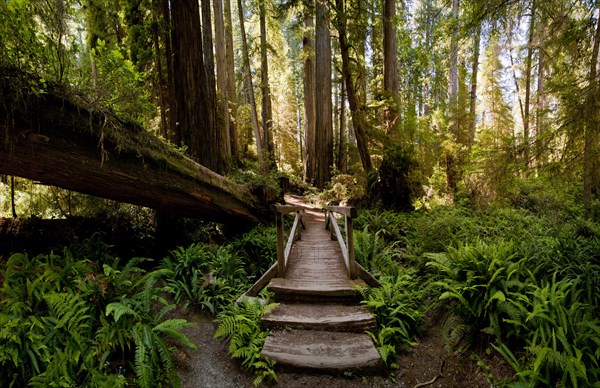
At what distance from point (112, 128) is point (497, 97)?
2459 centimetres

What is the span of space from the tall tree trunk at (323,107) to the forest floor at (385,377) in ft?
40.8

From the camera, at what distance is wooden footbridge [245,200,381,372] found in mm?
3484

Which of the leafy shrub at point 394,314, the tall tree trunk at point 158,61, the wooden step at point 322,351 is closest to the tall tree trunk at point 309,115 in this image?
the tall tree trunk at point 158,61

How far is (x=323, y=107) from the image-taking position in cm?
1546

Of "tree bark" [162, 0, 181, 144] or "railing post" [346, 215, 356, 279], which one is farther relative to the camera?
"tree bark" [162, 0, 181, 144]

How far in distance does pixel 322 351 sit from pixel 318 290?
3.51 ft

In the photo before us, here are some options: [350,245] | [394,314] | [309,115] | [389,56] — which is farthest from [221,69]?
[394,314]

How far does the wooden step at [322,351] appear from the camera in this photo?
340 centimetres

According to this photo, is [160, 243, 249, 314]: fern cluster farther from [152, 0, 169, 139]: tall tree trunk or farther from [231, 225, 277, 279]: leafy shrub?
[152, 0, 169, 139]: tall tree trunk

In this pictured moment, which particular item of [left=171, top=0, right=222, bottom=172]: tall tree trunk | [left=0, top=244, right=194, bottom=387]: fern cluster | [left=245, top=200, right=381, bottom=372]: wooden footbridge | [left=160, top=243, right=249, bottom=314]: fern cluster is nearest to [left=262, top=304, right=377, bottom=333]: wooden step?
[left=245, top=200, right=381, bottom=372]: wooden footbridge

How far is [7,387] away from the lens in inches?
108

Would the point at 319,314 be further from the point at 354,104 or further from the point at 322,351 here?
the point at 354,104

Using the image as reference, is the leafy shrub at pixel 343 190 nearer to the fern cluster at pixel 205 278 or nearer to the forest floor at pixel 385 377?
the fern cluster at pixel 205 278

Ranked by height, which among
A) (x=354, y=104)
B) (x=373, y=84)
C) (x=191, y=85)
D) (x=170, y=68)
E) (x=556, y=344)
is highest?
(x=373, y=84)
